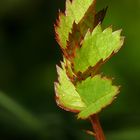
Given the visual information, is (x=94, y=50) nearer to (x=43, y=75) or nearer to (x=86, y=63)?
(x=86, y=63)

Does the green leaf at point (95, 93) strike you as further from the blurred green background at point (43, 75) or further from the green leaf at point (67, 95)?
the blurred green background at point (43, 75)

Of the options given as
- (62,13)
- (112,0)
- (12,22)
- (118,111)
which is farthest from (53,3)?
(62,13)

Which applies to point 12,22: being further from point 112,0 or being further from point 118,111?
point 118,111

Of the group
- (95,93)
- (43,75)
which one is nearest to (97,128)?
(95,93)

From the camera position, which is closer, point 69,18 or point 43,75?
point 69,18

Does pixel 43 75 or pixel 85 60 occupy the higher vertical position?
pixel 43 75

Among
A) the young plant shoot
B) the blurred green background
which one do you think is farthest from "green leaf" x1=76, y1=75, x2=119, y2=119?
the blurred green background
